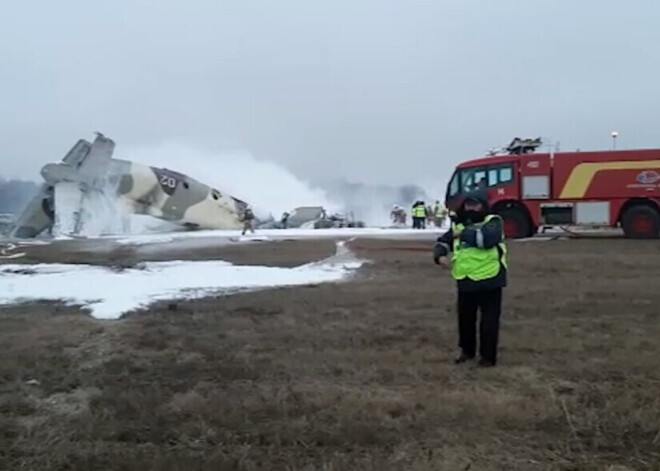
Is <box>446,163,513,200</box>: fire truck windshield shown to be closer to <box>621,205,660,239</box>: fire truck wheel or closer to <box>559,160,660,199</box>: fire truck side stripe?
<box>559,160,660,199</box>: fire truck side stripe

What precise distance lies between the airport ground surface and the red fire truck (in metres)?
15.2

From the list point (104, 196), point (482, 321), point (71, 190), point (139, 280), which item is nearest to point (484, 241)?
point (482, 321)

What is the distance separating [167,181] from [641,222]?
23.8 meters

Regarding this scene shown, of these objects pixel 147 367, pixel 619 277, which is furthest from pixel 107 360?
pixel 619 277

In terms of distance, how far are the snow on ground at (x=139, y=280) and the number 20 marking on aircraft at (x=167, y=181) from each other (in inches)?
896

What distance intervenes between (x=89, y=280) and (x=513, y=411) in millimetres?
9146

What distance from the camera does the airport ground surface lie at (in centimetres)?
413

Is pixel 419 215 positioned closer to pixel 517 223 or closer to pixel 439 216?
pixel 439 216

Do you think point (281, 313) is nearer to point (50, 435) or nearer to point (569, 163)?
point (50, 435)

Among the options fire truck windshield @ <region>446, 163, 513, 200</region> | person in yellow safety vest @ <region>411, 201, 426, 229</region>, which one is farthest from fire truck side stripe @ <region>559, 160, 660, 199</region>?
person in yellow safety vest @ <region>411, 201, 426, 229</region>

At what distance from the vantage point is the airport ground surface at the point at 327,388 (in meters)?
4.13

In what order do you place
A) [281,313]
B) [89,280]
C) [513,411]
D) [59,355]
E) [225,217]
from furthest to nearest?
[225,217] < [89,280] < [281,313] < [59,355] < [513,411]

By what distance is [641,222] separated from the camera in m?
23.8

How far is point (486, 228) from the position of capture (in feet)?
20.2
